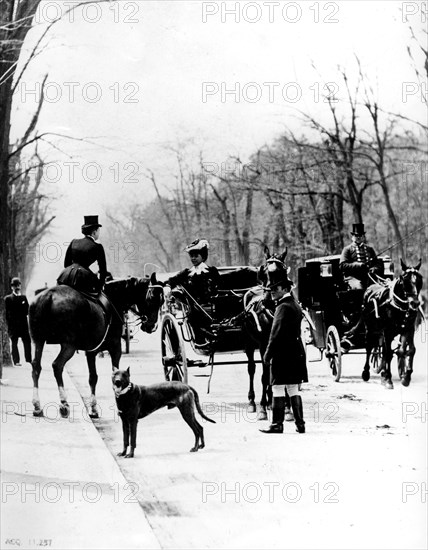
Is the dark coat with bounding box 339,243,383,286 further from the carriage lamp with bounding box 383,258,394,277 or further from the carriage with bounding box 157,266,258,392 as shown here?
the carriage with bounding box 157,266,258,392

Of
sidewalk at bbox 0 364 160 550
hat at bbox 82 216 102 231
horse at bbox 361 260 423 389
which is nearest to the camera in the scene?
sidewalk at bbox 0 364 160 550

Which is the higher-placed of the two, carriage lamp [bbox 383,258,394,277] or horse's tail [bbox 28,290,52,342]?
carriage lamp [bbox 383,258,394,277]

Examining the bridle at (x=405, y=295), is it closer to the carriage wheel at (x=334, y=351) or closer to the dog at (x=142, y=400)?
the carriage wheel at (x=334, y=351)

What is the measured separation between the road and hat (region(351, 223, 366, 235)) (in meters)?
0.72

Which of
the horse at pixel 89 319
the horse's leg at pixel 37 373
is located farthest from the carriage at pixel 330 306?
the horse's leg at pixel 37 373

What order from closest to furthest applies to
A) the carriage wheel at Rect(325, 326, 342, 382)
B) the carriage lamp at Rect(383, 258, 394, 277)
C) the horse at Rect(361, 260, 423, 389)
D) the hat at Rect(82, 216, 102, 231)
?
the hat at Rect(82, 216, 102, 231) → the carriage wheel at Rect(325, 326, 342, 382) → the horse at Rect(361, 260, 423, 389) → the carriage lamp at Rect(383, 258, 394, 277)

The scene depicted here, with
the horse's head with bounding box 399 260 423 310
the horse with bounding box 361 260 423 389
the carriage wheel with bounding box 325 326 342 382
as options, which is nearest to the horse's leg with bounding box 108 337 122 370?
the carriage wheel with bounding box 325 326 342 382

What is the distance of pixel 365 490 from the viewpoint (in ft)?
15.4

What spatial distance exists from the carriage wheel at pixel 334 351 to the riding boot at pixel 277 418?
1.34ft

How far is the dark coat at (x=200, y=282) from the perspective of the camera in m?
4.43

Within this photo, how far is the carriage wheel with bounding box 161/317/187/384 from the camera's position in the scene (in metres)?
4.48

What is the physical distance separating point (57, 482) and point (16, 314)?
3.11ft

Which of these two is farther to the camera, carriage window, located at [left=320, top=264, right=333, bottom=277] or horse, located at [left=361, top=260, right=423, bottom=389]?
horse, located at [left=361, top=260, right=423, bottom=389]

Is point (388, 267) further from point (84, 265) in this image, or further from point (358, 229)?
point (84, 265)
